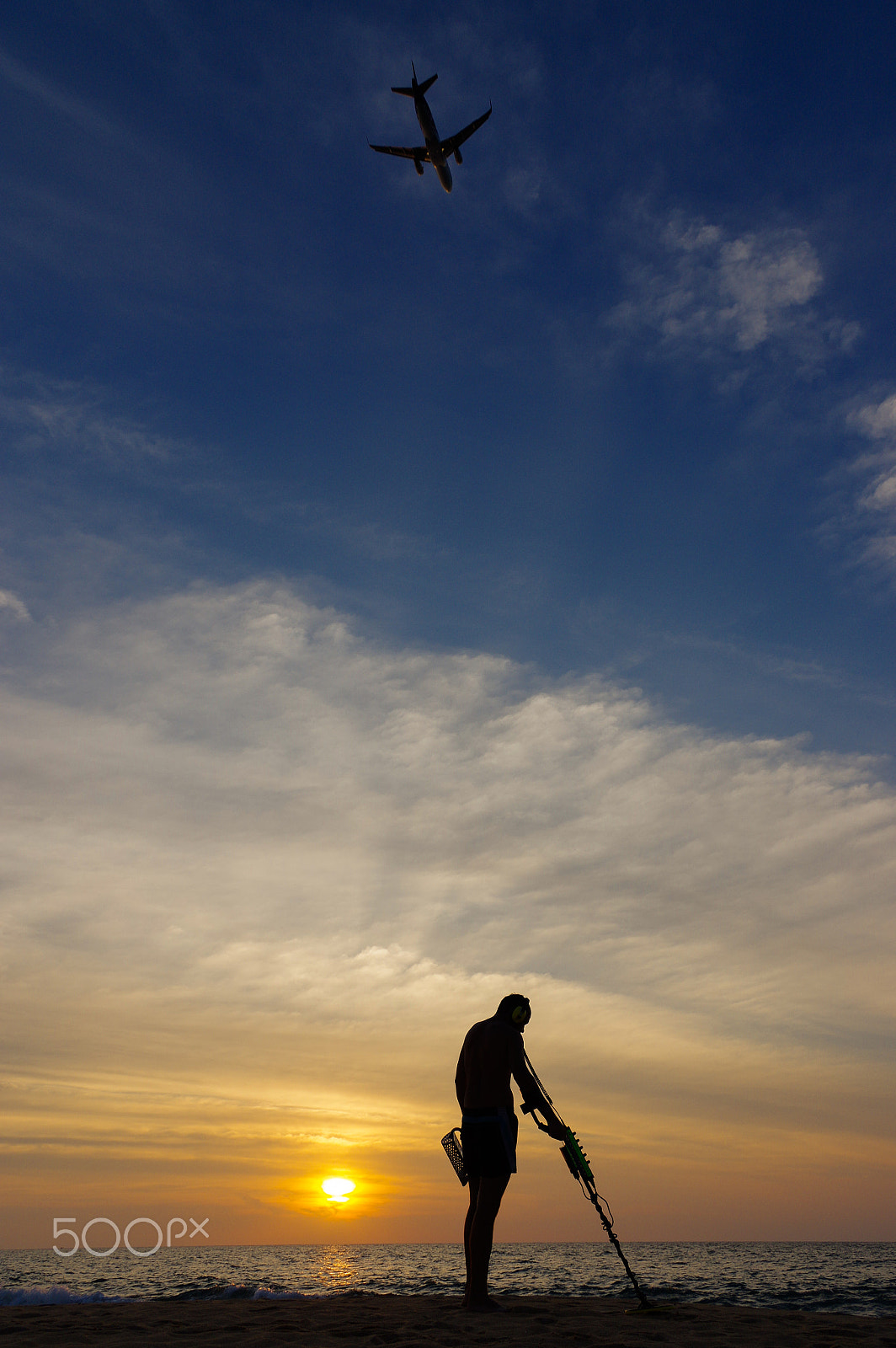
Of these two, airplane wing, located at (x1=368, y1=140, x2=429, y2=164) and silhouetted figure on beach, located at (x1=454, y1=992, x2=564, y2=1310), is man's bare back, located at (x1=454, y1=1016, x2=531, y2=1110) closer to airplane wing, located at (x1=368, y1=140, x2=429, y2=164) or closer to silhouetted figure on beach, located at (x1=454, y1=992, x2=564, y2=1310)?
silhouetted figure on beach, located at (x1=454, y1=992, x2=564, y2=1310)

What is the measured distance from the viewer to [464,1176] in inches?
303

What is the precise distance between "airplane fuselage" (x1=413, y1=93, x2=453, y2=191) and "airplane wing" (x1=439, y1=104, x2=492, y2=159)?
0.90ft

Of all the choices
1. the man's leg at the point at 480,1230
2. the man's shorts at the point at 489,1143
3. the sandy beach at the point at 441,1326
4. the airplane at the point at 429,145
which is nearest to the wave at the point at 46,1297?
the sandy beach at the point at 441,1326

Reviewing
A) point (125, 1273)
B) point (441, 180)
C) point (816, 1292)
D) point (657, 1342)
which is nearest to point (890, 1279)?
point (816, 1292)

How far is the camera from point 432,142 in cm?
3584

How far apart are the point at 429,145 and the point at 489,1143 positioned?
3998cm

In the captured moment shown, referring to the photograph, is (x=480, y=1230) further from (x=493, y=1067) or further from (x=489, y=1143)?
(x=493, y=1067)

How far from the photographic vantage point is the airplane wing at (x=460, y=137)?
120ft

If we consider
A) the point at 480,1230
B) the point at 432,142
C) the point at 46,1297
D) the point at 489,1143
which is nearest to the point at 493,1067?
the point at 489,1143

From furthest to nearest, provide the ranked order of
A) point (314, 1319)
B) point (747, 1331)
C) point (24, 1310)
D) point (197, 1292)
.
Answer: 1. point (197, 1292)
2. point (24, 1310)
3. point (314, 1319)
4. point (747, 1331)

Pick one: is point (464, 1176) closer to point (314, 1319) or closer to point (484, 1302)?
point (484, 1302)

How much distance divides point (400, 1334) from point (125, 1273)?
16.4 m

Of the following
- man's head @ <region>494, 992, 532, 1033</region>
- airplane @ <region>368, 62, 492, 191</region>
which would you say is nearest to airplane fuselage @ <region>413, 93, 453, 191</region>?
airplane @ <region>368, 62, 492, 191</region>

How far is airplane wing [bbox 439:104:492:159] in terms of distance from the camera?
36.6m
